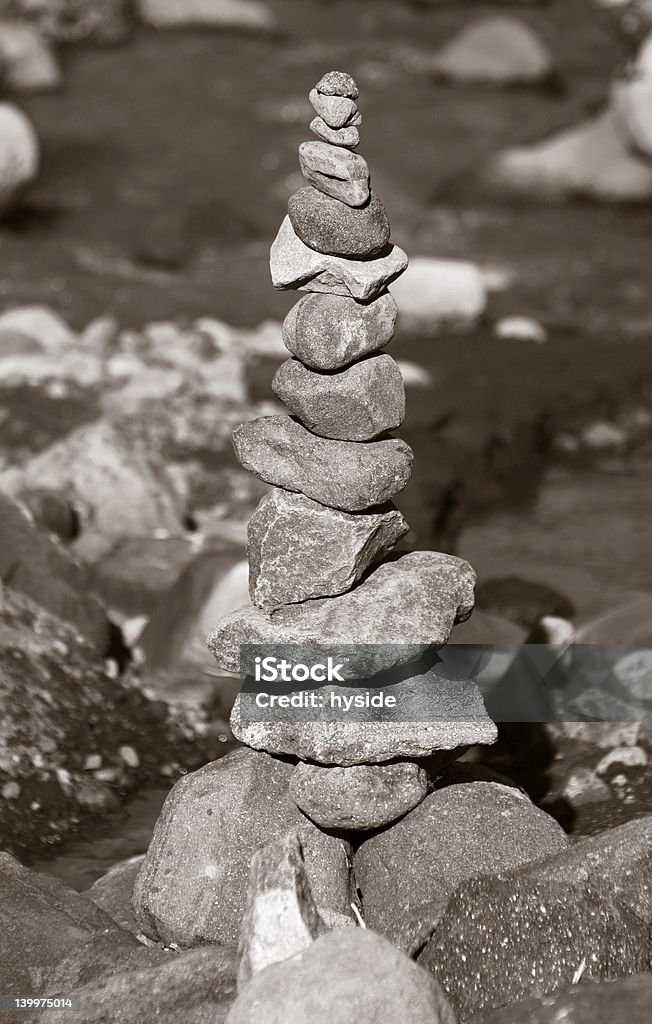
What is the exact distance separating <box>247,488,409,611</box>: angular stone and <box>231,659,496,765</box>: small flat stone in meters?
0.13

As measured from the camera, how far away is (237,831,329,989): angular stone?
3.93 meters

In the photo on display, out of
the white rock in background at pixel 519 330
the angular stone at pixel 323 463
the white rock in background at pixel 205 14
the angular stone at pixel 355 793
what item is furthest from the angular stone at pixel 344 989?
the white rock in background at pixel 205 14

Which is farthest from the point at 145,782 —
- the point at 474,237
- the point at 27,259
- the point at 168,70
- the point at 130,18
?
the point at 130,18

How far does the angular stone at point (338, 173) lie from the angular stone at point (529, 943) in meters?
2.24

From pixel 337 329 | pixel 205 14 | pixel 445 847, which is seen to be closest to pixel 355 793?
pixel 445 847

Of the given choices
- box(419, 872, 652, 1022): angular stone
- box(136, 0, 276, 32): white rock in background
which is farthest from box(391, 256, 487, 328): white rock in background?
box(136, 0, 276, 32): white rock in background

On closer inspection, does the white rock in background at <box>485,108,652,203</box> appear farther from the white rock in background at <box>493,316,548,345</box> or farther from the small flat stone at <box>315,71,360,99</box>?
the small flat stone at <box>315,71,360,99</box>

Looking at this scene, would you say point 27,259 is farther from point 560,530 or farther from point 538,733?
point 538,733

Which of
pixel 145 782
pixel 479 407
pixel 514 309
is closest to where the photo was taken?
pixel 145 782

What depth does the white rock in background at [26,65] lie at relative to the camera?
19062 millimetres

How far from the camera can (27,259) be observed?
1455 cm

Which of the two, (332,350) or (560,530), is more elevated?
(332,350)

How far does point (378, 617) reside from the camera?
15.0 ft

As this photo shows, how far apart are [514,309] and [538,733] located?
7.61 metres
